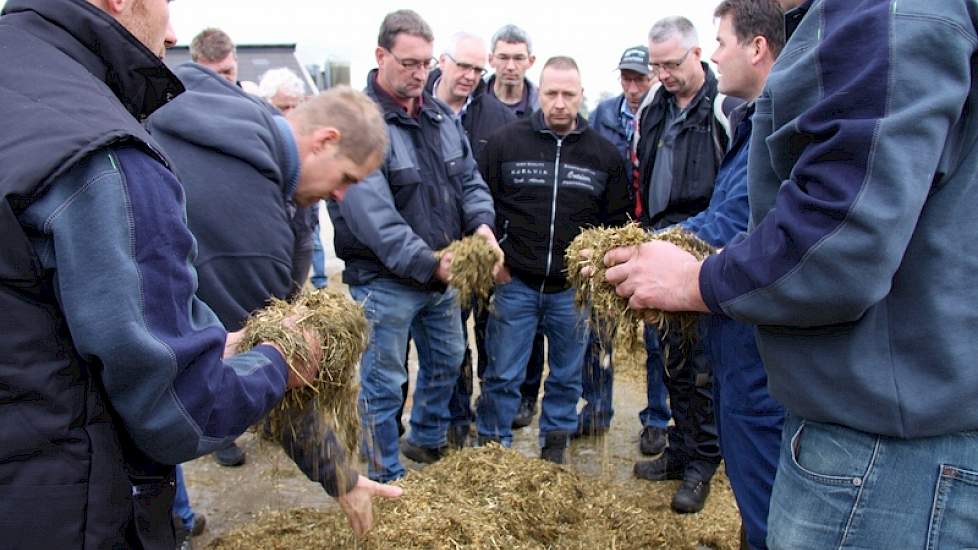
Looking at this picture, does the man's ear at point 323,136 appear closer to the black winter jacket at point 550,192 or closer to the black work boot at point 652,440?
the black winter jacket at point 550,192

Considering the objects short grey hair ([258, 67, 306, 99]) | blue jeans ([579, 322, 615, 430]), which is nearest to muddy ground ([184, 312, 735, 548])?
blue jeans ([579, 322, 615, 430])

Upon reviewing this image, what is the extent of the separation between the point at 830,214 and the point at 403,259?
306cm

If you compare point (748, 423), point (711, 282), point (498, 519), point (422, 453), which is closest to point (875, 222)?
point (711, 282)

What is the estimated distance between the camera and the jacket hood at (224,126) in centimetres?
288

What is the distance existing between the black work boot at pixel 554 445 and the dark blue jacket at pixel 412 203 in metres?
1.48

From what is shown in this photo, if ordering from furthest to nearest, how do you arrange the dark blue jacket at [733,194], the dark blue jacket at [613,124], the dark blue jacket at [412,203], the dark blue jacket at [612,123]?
the dark blue jacket at [612,123], the dark blue jacket at [613,124], the dark blue jacket at [412,203], the dark blue jacket at [733,194]

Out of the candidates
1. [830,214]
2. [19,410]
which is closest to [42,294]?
[19,410]

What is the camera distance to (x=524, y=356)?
534 centimetres

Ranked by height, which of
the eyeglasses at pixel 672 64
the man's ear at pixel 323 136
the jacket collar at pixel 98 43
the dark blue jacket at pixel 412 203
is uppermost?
the jacket collar at pixel 98 43

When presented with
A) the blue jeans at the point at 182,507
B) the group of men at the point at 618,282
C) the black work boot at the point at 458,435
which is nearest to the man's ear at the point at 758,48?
the group of men at the point at 618,282

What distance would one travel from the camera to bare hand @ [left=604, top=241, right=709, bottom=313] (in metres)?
2.27

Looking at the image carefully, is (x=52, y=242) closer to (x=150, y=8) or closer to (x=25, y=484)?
(x=25, y=484)

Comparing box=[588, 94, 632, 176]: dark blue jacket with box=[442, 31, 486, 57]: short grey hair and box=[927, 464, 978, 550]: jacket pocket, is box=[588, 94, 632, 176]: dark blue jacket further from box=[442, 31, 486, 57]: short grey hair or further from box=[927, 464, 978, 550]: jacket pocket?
box=[927, 464, 978, 550]: jacket pocket

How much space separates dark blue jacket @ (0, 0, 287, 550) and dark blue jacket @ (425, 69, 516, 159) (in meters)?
4.69
